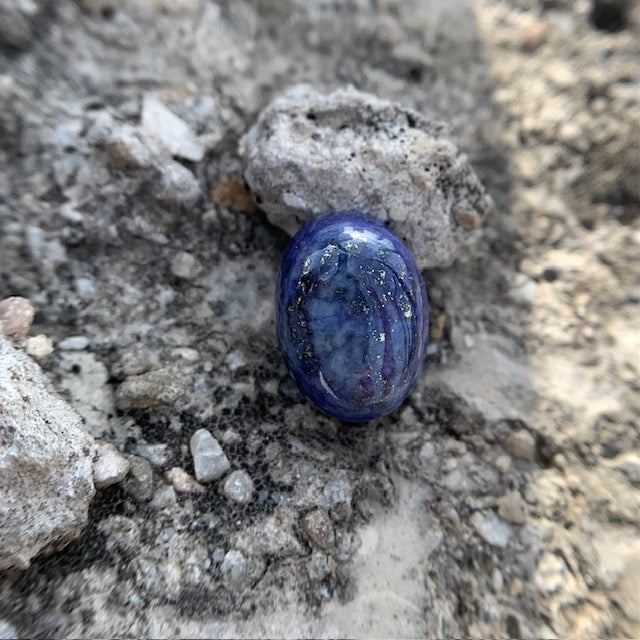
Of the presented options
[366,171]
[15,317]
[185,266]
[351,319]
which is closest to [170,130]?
[185,266]

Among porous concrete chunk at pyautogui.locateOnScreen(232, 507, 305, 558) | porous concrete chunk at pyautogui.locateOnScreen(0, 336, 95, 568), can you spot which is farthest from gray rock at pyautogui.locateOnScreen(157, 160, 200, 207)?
porous concrete chunk at pyautogui.locateOnScreen(232, 507, 305, 558)

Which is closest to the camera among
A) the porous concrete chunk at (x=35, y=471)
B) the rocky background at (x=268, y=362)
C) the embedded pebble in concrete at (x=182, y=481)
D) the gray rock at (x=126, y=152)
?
the porous concrete chunk at (x=35, y=471)

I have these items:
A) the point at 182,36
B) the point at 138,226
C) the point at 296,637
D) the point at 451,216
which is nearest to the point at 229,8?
the point at 182,36

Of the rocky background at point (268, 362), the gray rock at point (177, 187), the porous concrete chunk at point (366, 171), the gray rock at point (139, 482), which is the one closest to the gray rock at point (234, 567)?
the rocky background at point (268, 362)

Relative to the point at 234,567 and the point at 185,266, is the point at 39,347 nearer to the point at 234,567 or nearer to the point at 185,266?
the point at 185,266

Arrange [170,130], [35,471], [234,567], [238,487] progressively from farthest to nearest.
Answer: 1. [170,130]
2. [238,487]
3. [234,567]
4. [35,471]

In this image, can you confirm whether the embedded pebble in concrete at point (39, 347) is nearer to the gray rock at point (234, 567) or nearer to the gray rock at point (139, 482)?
the gray rock at point (139, 482)

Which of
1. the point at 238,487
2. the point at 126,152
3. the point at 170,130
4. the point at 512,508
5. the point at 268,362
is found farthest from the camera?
the point at 170,130
